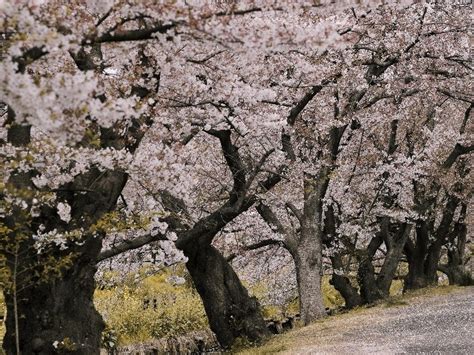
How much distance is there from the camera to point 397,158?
58.0ft

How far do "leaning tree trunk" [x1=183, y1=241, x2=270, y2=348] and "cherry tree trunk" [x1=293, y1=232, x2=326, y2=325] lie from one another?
1.93 m

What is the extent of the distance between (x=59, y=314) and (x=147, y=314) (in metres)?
9.56

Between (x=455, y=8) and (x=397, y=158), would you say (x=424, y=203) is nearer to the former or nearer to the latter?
(x=397, y=158)

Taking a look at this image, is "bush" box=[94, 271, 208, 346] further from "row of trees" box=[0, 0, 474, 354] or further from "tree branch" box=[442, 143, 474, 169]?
"tree branch" box=[442, 143, 474, 169]

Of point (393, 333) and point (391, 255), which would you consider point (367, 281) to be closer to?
point (391, 255)

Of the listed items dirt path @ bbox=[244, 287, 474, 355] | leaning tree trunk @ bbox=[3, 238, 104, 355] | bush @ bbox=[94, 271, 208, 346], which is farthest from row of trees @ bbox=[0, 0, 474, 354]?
bush @ bbox=[94, 271, 208, 346]

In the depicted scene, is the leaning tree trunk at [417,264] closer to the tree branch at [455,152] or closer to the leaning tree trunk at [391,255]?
the leaning tree trunk at [391,255]

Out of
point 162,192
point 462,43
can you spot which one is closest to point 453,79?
point 462,43

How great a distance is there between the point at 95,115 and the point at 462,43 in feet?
42.3

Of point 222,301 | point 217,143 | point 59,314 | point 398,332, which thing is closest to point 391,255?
point 217,143

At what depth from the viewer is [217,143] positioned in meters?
16.5

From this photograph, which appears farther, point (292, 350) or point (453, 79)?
point (453, 79)

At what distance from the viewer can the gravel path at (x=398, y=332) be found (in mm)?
9650

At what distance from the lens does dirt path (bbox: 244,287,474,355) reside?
9.68 m
